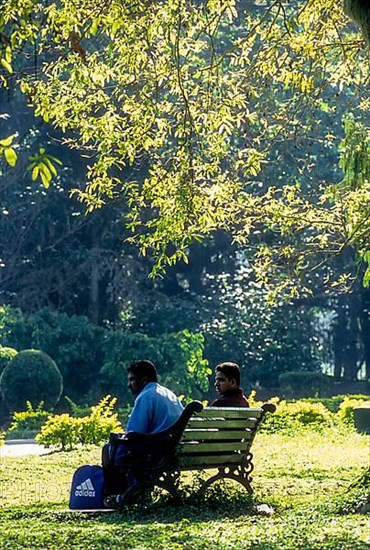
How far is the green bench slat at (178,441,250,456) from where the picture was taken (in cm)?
965

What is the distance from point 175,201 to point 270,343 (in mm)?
26978

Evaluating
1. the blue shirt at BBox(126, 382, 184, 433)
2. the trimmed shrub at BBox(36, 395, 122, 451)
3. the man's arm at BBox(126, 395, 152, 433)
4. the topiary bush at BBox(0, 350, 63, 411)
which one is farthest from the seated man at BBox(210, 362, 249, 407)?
the topiary bush at BBox(0, 350, 63, 411)

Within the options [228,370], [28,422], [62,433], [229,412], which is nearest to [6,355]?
[28,422]

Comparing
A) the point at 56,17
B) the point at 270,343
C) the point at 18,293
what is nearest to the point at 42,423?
the point at 18,293

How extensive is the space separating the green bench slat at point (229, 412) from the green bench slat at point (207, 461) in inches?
13.9

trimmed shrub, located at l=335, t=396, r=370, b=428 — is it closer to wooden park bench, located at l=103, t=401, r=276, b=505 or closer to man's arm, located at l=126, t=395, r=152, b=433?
wooden park bench, located at l=103, t=401, r=276, b=505

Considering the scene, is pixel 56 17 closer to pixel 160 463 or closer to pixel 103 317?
pixel 160 463

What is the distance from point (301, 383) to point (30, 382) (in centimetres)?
1074

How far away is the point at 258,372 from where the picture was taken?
38875mm

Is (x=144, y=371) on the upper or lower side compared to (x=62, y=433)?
lower

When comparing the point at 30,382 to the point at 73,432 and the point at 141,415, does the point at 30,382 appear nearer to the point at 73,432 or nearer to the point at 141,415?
the point at 73,432

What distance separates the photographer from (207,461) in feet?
32.8

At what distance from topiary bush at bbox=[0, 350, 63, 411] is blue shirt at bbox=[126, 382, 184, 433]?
795 inches

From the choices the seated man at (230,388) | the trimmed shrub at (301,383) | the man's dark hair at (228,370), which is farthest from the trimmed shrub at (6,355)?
the man's dark hair at (228,370)
